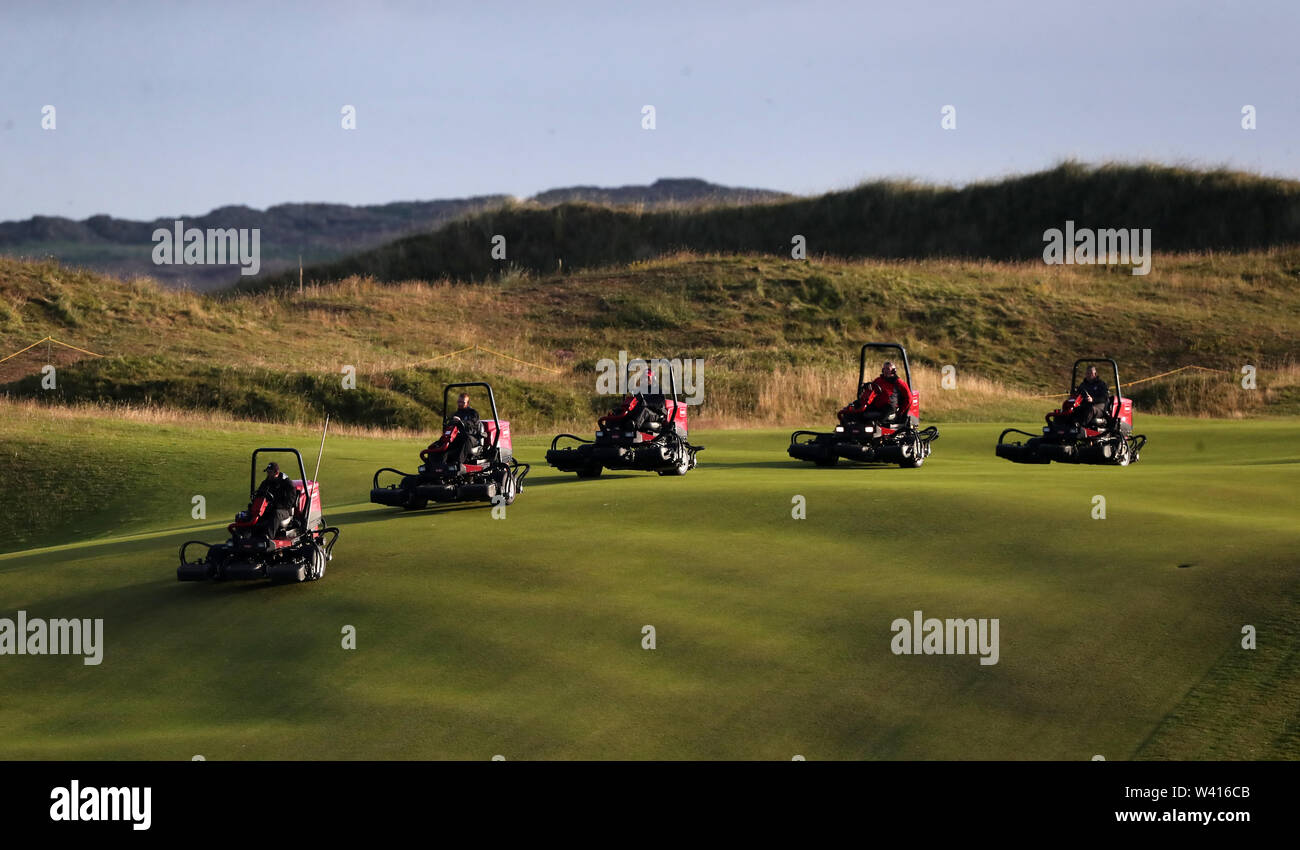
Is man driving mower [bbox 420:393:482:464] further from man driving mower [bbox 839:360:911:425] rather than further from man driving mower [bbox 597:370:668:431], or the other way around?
man driving mower [bbox 839:360:911:425]

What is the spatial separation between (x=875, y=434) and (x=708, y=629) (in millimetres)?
14009

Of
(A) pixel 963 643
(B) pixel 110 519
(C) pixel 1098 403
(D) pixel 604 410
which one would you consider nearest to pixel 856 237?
(D) pixel 604 410

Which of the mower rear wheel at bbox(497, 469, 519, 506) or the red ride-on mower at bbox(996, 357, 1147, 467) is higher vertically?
the red ride-on mower at bbox(996, 357, 1147, 467)

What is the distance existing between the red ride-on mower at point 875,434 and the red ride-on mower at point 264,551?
13028mm

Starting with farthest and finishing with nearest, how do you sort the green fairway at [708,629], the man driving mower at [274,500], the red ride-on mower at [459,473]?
1. the red ride-on mower at [459,473]
2. the man driving mower at [274,500]
3. the green fairway at [708,629]

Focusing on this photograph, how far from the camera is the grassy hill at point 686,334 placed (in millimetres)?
51500

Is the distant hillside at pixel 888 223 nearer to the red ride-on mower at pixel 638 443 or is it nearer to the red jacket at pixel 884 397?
the red jacket at pixel 884 397

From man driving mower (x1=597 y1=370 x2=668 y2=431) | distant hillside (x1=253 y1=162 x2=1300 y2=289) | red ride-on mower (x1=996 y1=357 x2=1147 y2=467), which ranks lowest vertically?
red ride-on mower (x1=996 y1=357 x2=1147 y2=467)

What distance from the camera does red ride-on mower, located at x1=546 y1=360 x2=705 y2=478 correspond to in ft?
Result: 93.8

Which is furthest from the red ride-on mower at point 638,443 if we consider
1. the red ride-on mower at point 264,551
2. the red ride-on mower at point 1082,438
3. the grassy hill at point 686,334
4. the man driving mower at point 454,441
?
the grassy hill at point 686,334

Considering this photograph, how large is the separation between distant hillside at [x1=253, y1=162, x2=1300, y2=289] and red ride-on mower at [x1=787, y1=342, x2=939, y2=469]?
64640 millimetres

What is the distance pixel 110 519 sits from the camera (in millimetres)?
28781

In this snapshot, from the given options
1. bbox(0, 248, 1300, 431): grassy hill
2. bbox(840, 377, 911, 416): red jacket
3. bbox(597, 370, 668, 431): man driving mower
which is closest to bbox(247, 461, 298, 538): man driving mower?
bbox(597, 370, 668, 431): man driving mower
